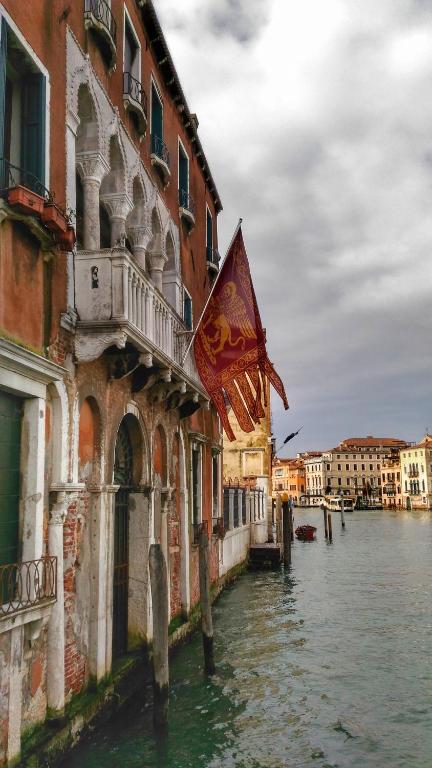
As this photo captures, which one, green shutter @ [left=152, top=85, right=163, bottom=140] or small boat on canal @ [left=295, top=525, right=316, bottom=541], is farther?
small boat on canal @ [left=295, top=525, right=316, bottom=541]

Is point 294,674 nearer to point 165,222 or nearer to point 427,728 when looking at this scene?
point 427,728

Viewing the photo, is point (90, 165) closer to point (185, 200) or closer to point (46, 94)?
point (46, 94)

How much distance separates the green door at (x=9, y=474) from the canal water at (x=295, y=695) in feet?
6.62

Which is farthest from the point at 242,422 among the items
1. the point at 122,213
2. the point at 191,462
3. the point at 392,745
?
the point at 392,745

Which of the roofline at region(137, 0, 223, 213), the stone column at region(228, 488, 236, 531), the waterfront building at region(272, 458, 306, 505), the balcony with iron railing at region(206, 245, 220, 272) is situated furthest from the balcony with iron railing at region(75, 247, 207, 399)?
the waterfront building at region(272, 458, 306, 505)

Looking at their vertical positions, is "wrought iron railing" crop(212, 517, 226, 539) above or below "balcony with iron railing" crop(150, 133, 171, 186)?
below

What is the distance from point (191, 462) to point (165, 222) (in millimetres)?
4075

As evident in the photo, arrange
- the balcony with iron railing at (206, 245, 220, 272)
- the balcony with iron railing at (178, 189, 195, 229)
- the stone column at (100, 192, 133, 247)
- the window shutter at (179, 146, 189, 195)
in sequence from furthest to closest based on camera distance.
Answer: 1. the balcony with iron railing at (206, 245, 220, 272)
2. the window shutter at (179, 146, 189, 195)
3. the balcony with iron railing at (178, 189, 195, 229)
4. the stone column at (100, 192, 133, 247)

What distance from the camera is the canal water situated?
6.54m

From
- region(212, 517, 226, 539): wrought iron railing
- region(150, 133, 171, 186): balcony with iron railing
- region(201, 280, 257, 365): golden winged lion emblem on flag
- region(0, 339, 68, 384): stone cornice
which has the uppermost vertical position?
region(150, 133, 171, 186): balcony with iron railing

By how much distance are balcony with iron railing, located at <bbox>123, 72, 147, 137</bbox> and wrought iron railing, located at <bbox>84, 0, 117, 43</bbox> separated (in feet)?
2.38

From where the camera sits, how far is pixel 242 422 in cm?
1175

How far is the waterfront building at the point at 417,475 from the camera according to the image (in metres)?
90.8

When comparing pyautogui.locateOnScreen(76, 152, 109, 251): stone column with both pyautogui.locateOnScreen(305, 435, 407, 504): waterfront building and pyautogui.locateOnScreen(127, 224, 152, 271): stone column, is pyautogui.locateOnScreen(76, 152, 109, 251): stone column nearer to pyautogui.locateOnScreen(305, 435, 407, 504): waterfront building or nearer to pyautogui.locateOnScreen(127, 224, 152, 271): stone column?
pyautogui.locateOnScreen(127, 224, 152, 271): stone column
